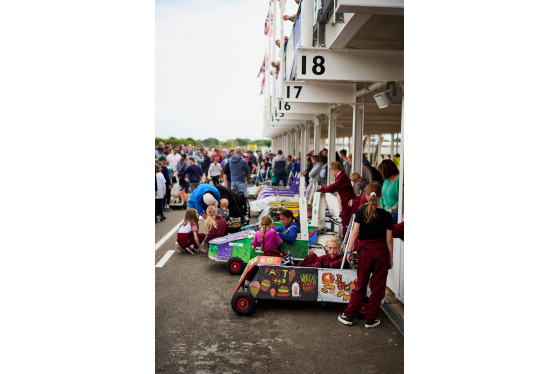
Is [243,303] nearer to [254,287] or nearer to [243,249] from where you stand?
[254,287]

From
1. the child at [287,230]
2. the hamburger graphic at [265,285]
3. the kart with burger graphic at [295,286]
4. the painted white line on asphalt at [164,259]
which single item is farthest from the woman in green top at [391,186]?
the painted white line on asphalt at [164,259]

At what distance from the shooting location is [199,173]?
58.3 feet

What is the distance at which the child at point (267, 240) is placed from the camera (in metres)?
7.88

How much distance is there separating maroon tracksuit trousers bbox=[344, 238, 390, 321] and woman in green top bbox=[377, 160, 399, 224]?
1823 millimetres

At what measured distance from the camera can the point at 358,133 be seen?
12656 millimetres

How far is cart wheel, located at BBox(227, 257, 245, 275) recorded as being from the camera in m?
8.46

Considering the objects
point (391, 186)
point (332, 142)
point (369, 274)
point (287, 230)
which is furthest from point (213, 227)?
point (332, 142)

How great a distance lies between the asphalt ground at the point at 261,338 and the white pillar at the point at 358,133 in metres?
6.15

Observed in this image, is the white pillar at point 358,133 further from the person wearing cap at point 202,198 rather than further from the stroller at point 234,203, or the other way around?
the person wearing cap at point 202,198

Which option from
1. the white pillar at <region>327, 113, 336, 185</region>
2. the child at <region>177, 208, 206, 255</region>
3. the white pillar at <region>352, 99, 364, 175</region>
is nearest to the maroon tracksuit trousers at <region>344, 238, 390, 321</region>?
the child at <region>177, 208, 206, 255</region>

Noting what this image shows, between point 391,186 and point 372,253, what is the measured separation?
209 cm

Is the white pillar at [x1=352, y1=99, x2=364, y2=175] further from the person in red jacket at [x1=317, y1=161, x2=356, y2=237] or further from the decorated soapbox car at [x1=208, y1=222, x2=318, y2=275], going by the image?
the decorated soapbox car at [x1=208, y1=222, x2=318, y2=275]
